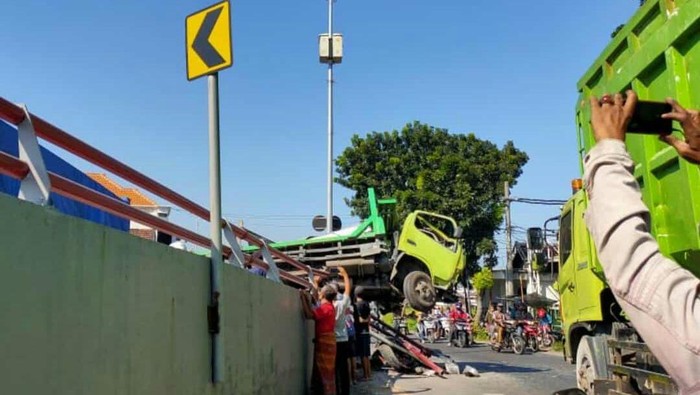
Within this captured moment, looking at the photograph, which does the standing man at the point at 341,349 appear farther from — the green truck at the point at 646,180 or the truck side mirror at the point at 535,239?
the green truck at the point at 646,180

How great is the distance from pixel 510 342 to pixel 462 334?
3334 millimetres

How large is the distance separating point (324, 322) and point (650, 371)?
4.55 m

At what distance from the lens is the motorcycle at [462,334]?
26031 millimetres

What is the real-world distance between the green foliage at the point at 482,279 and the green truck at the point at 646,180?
2755 cm

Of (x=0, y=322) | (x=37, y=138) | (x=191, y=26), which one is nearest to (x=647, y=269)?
(x=0, y=322)

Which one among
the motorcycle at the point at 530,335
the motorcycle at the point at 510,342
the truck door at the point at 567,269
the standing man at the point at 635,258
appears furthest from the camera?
the motorcycle at the point at 530,335

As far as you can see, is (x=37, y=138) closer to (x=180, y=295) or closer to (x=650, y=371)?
(x=180, y=295)

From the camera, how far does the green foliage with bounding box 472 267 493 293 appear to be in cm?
3512

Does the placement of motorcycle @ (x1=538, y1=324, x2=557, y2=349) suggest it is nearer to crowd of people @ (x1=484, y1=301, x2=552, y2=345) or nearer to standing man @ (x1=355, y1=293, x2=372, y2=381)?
crowd of people @ (x1=484, y1=301, x2=552, y2=345)

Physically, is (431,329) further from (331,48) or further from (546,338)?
(331,48)

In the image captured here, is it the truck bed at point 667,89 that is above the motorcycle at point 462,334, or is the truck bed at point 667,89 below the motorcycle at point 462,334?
above

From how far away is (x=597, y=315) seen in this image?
23.7ft

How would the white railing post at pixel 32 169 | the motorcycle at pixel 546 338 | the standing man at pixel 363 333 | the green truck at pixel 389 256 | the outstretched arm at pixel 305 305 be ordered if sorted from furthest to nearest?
the motorcycle at pixel 546 338
the green truck at pixel 389 256
the standing man at pixel 363 333
the outstretched arm at pixel 305 305
the white railing post at pixel 32 169

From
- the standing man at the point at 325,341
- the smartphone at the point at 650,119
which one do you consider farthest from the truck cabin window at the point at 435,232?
the smartphone at the point at 650,119
